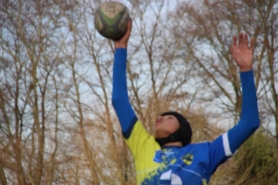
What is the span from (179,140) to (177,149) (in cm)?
11

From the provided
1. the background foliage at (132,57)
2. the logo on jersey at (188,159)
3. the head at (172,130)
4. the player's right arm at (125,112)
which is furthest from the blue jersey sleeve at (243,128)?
the background foliage at (132,57)

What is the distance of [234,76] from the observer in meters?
20.3

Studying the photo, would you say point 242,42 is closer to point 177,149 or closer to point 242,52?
point 242,52

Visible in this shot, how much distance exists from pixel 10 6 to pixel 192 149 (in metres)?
19.2

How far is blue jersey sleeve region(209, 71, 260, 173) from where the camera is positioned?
3246 mm

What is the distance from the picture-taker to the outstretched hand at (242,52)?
10.9ft

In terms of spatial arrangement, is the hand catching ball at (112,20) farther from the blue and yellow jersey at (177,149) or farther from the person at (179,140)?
the blue and yellow jersey at (177,149)

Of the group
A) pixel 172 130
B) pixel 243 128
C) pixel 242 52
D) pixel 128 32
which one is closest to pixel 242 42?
pixel 242 52

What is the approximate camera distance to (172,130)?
3.51 m

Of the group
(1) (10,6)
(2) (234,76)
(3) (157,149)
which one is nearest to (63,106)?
(1) (10,6)

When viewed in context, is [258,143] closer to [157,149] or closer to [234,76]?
[234,76]

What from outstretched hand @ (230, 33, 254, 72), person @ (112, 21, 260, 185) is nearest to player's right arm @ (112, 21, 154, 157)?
person @ (112, 21, 260, 185)

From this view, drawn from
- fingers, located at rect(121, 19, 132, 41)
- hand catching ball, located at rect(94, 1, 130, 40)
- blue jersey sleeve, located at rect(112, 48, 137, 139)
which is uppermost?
hand catching ball, located at rect(94, 1, 130, 40)

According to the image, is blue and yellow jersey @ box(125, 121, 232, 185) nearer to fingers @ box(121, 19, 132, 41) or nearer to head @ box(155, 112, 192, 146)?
head @ box(155, 112, 192, 146)
